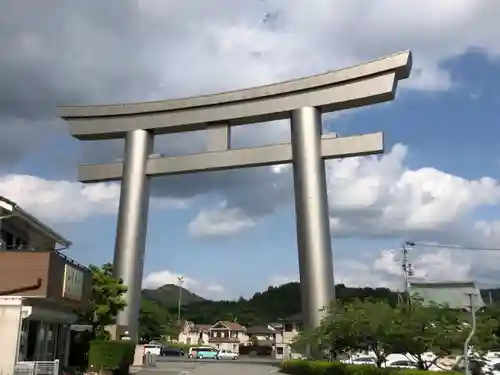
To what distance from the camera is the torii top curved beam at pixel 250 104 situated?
27.5 metres

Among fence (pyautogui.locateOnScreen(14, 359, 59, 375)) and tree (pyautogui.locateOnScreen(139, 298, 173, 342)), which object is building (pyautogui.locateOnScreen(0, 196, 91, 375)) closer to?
fence (pyautogui.locateOnScreen(14, 359, 59, 375))

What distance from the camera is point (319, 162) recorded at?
92.3ft

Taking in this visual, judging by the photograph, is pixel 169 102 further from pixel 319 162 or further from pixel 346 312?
pixel 346 312

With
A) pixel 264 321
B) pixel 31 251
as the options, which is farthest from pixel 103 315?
pixel 264 321

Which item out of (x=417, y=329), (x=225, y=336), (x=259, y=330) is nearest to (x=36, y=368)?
(x=417, y=329)

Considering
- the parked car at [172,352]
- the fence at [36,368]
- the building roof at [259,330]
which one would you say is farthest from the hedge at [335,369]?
the building roof at [259,330]

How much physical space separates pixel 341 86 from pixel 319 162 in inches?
142

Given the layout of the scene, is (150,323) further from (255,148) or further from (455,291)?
(455,291)

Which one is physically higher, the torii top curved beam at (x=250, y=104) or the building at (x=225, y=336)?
the torii top curved beam at (x=250, y=104)

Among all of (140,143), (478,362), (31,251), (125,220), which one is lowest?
(478,362)

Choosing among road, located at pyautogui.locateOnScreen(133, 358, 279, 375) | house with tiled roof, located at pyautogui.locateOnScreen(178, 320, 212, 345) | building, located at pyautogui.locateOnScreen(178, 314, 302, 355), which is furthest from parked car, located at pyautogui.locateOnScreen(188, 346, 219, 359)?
house with tiled roof, located at pyautogui.locateOnScreen(178, 320, 212, 345)

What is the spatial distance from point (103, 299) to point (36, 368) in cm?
809

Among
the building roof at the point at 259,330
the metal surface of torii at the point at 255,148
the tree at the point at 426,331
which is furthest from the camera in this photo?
the building roof at the point at 259,330

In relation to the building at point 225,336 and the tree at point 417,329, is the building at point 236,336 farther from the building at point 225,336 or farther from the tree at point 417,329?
the tree at point 417,329
